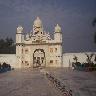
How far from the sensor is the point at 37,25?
214 feet

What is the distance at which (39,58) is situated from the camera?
66.8 meters

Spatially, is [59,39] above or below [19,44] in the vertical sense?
above

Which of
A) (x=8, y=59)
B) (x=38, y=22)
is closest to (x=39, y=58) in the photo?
(x=38, y=22)

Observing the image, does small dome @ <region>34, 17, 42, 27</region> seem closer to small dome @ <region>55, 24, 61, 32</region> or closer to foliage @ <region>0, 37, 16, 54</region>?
small dome @ <region>55, 24, 61, 32</region>

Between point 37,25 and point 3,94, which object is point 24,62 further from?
point 3,94

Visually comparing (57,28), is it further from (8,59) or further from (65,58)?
(8,59)

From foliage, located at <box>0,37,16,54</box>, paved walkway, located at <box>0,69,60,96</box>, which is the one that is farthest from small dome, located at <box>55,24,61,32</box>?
paved walkway, located at <box>0,69,60,96</box>

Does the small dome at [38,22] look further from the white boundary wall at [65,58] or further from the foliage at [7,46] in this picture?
the foliage at [7,46]

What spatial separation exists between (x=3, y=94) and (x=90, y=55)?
4202 cm

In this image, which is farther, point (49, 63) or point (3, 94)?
point (49, 63)

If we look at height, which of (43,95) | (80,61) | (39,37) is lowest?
(43,95)

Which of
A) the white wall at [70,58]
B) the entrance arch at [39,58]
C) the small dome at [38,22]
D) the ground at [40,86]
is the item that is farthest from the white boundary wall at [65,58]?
the ground at [40,86]

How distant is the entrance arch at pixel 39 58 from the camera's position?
64438 mm

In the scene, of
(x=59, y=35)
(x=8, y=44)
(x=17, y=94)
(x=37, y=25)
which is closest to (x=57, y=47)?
(x=59, y=35)
